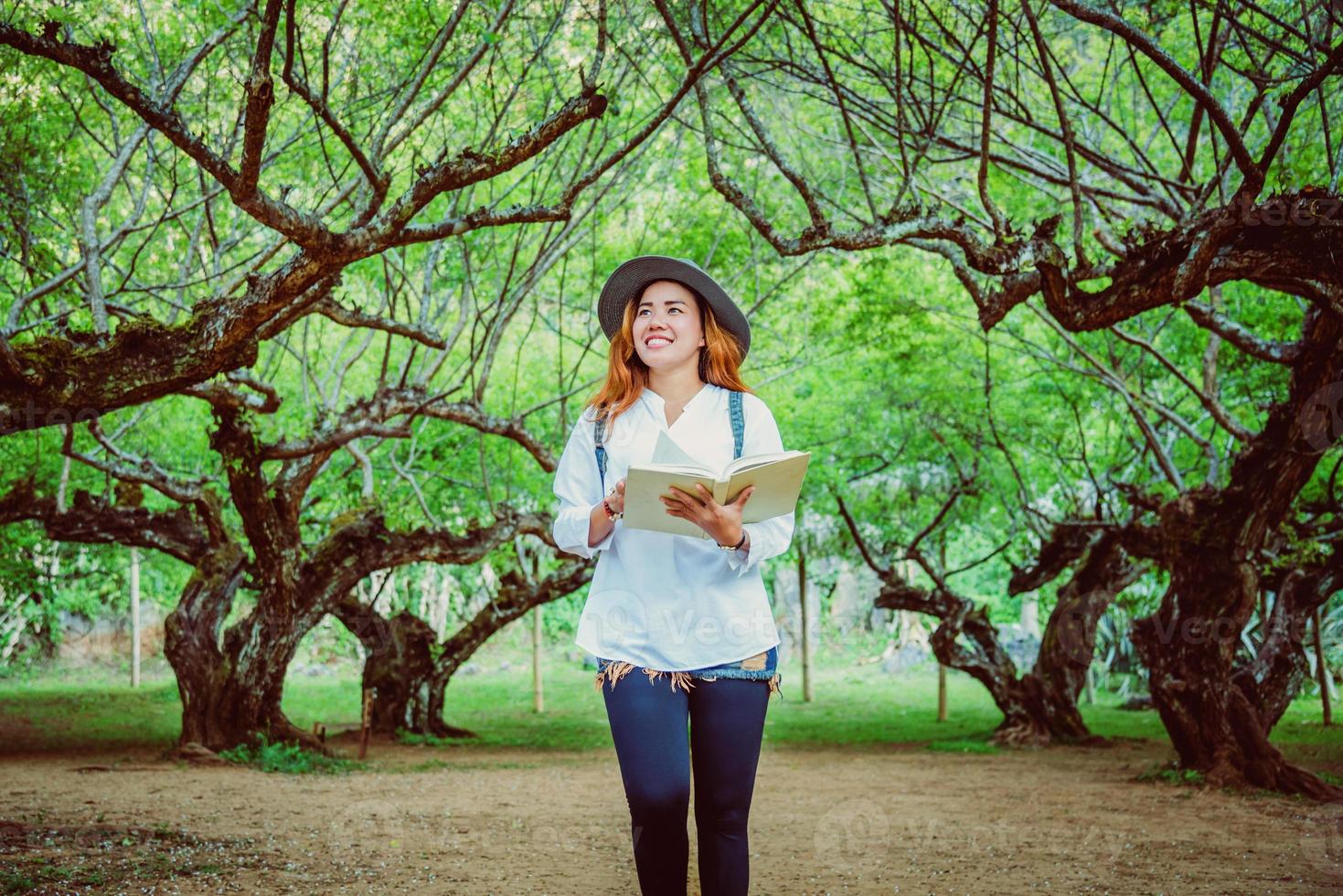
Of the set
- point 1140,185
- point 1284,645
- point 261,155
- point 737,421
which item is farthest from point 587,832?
point 1284,645

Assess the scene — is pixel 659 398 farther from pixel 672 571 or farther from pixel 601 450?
pixel 672 571

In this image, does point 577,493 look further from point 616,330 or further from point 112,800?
point 112,800

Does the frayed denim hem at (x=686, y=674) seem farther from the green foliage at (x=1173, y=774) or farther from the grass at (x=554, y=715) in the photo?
the grass at (x=554, y=715)

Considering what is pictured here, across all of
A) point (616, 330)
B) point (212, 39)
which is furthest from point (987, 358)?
point (616, 330)

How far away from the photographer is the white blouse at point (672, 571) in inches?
107

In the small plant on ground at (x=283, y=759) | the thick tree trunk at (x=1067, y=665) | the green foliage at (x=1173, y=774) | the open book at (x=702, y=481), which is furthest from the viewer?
the thick tree trunk at (x=1067, y=665)

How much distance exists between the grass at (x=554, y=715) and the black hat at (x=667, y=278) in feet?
27.4

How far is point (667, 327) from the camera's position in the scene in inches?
120

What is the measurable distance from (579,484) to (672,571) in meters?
0.35

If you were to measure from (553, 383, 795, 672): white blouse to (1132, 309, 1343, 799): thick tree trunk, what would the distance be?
613 cm

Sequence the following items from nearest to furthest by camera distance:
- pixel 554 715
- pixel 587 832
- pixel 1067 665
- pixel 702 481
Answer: pixel 702 481, pixel 587 832, pixel 1067 665, pixel 554 715

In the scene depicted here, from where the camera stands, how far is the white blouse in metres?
2.72

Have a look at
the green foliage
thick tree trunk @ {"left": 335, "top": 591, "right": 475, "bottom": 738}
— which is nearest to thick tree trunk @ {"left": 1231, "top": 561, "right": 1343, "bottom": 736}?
the green foliage

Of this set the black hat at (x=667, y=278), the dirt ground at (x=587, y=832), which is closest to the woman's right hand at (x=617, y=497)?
the black hat at (x=667, y=278)
